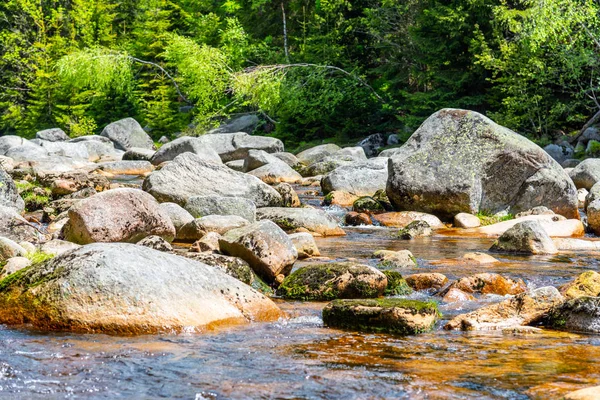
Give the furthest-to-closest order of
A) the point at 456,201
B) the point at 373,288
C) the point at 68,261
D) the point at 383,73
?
the point at 383,73, the point at 456,201, the point at 373,288, the point at 68,261

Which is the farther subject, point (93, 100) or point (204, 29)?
point (93, 100)

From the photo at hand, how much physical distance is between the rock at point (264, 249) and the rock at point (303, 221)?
3.96m

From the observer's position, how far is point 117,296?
6.02 metres

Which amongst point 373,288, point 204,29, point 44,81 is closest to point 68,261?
point 373,288

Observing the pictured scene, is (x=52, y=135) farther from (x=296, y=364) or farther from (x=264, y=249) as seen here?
(x=296, y=364)

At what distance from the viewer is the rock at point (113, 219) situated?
372 inches

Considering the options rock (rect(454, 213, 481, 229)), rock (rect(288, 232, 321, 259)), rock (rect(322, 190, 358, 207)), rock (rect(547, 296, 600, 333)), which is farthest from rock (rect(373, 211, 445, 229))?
rock (rect(547, 296, 600, 333))

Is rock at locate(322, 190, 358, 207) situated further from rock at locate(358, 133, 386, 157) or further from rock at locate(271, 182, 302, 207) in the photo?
rock at locate(358, 133, 386, 157)

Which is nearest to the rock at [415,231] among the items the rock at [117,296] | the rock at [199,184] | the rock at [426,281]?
the rock at [199,184]

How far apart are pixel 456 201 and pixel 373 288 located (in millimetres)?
6847

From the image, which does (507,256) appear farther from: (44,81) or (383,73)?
(44,81)

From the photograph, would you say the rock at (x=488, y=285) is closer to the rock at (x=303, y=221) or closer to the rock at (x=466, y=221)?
the rock at (x=303, y=221)

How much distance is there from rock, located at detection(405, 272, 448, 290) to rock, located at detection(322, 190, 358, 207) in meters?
7.87

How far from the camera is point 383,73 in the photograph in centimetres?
3188
